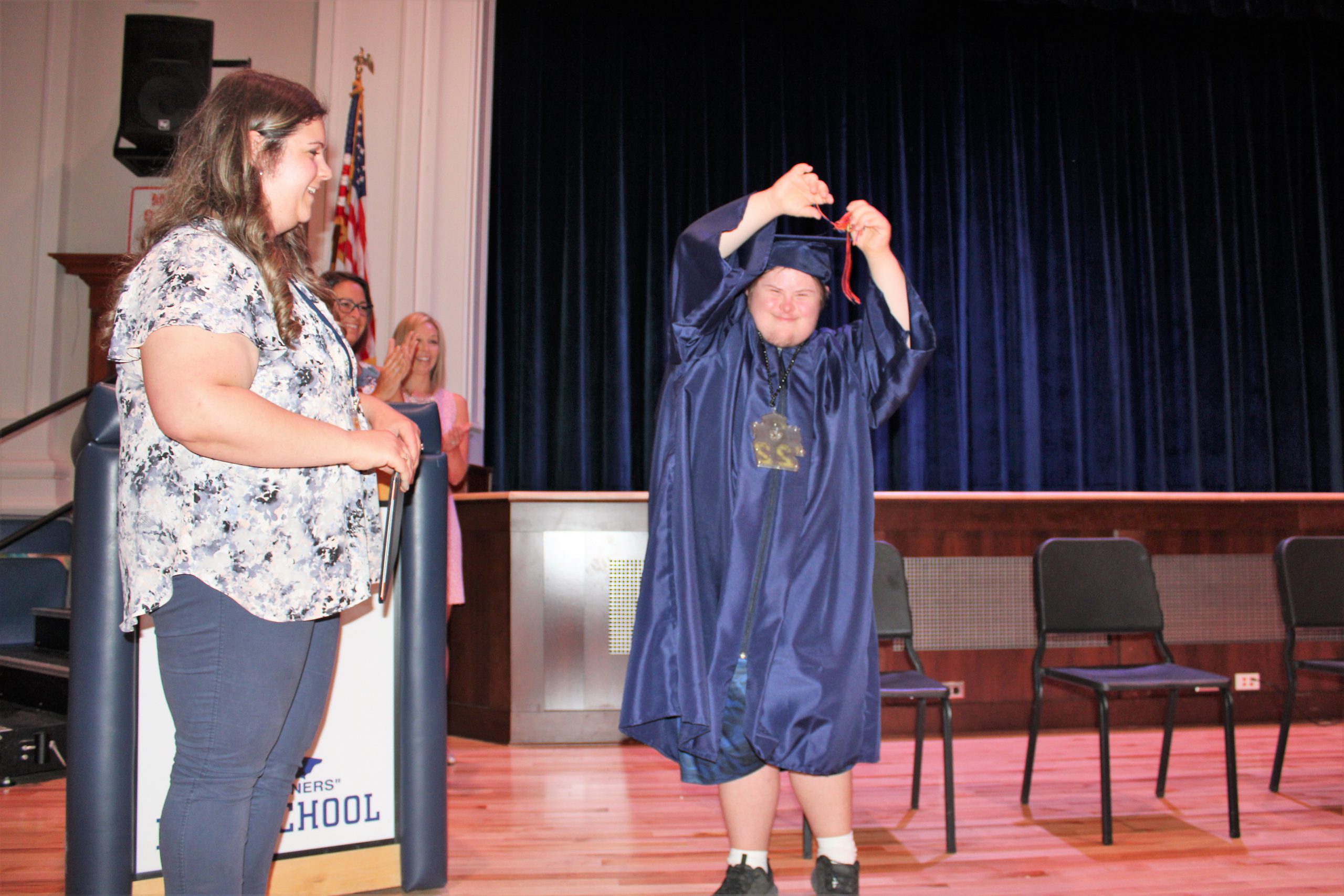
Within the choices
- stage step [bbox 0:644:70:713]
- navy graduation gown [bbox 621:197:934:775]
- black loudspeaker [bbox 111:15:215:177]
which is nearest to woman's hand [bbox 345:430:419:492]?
navy graduation gown [bbox 621:197:934:775]

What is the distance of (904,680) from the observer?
2582mm

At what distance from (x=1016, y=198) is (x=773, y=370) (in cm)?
498

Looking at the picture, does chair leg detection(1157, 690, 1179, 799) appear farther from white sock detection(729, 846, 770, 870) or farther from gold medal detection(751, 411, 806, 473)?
gold medal detection(751, 411, 806, 473)

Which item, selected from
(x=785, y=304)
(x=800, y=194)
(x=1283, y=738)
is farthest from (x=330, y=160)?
(x=1283, y=738)

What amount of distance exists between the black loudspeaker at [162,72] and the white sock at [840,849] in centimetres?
435

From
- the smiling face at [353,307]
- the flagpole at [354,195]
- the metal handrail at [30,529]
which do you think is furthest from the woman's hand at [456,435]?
the metal handrail at [30,529]

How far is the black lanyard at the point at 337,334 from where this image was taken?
1.27 m

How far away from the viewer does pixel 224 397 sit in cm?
105

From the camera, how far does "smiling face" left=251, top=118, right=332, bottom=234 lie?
1198 millimetres

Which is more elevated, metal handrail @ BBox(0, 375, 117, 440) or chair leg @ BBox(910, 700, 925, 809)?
metal handrail @ BBox(0, 375, 117, 440)

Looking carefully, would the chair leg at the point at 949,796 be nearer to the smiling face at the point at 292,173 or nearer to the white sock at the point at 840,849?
the white sock at the point at 840,849

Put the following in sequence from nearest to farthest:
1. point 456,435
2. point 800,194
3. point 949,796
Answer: point 800,194 → point 949,796 → point 456,435

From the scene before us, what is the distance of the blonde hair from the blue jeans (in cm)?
216

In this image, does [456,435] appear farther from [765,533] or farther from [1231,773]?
[1231,773]
